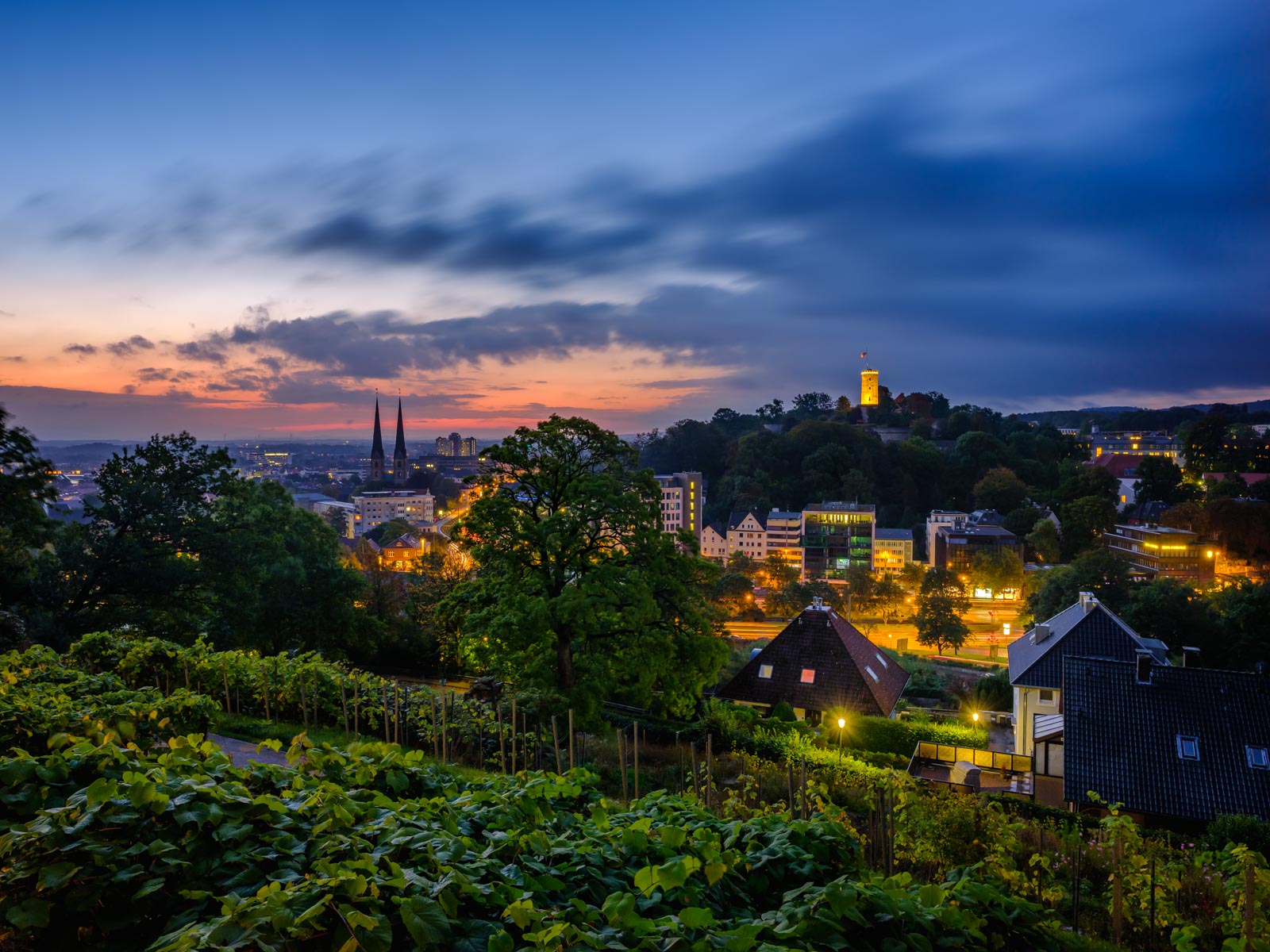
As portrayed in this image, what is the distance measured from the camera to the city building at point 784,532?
7212cm

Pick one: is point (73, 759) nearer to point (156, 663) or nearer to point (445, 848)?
point (445, 848)

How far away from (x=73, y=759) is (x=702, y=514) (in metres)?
83.2

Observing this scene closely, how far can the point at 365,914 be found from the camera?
185 cm

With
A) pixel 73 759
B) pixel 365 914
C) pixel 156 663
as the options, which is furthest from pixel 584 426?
pixel 365 914

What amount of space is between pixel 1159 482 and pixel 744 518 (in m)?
39.2

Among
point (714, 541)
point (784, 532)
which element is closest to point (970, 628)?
point (784, 532)

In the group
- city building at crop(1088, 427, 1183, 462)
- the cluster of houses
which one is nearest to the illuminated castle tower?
city building at crop(1088, 427, 1183, 462)

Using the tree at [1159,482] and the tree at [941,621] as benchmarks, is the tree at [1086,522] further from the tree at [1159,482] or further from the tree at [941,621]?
the tree at [941,621]

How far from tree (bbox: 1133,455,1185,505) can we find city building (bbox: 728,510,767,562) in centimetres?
3536

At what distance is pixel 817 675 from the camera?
2150 cm

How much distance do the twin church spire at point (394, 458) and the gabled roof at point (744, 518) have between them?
6933cm

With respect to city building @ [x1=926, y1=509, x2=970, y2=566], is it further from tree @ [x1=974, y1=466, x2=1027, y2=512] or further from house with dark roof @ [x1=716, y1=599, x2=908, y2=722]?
house with dark roof @ [x1=716, y1=599, x2=908, y2=722]

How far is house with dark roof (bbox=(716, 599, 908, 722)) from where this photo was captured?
2094cm

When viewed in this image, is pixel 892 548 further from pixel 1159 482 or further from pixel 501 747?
pixel 501 747
